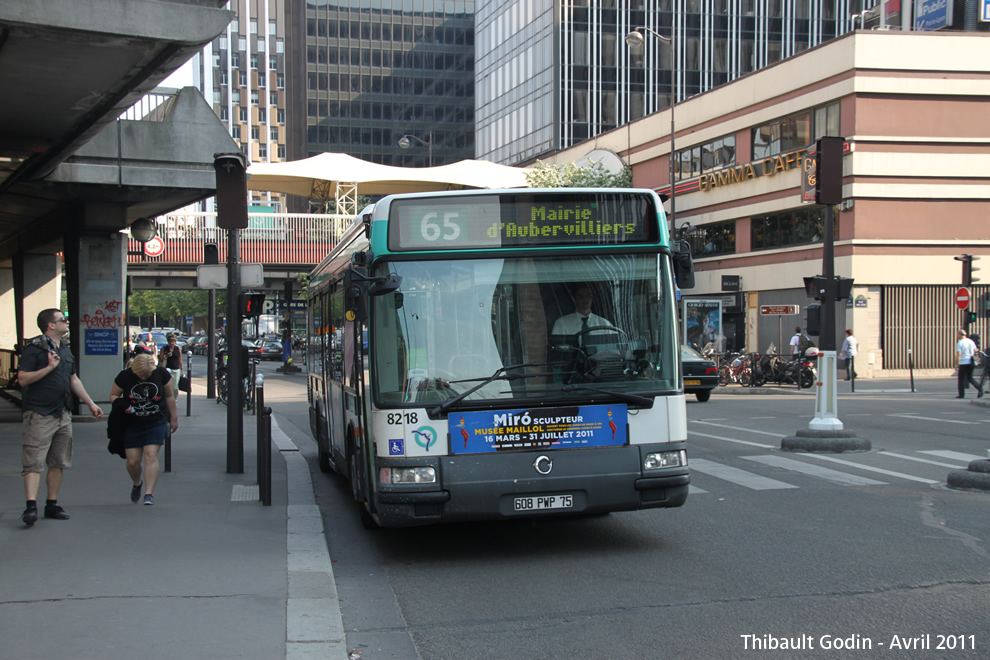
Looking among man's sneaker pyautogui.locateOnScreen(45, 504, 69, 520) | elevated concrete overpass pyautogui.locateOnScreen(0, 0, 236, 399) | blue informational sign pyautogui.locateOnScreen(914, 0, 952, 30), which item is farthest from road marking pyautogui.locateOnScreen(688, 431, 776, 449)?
blue informational sign pyautogui.locateOnScreen(914, 0, 952, 30)

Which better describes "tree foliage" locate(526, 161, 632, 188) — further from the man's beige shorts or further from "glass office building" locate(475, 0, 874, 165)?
the man's beige shorts

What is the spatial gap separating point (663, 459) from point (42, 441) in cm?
490

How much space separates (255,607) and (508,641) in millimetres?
1525

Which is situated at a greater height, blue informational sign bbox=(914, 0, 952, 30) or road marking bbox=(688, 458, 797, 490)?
blue informational sign bbox=(914, 0, 952, 30)

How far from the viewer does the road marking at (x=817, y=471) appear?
10383 millimetres

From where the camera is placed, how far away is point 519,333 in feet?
22.3

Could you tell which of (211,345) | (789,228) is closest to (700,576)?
(211,345)

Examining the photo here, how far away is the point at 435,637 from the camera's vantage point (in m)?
5.25

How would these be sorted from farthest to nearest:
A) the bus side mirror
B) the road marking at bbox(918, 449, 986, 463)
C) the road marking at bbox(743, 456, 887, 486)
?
1. the road marking at bbox(918, 449, 986, 463)
2. the road marking at bbox(743, 456, 887, 486)
3. the bus side mirror

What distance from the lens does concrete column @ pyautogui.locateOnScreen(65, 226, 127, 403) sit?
17547 millimetres

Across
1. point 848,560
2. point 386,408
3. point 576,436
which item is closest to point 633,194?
point 576,436

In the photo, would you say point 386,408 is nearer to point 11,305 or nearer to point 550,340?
point 550,340

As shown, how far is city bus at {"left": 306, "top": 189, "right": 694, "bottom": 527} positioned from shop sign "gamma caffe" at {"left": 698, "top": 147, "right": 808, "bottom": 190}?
30485 mm

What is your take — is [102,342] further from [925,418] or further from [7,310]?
[7,310]
